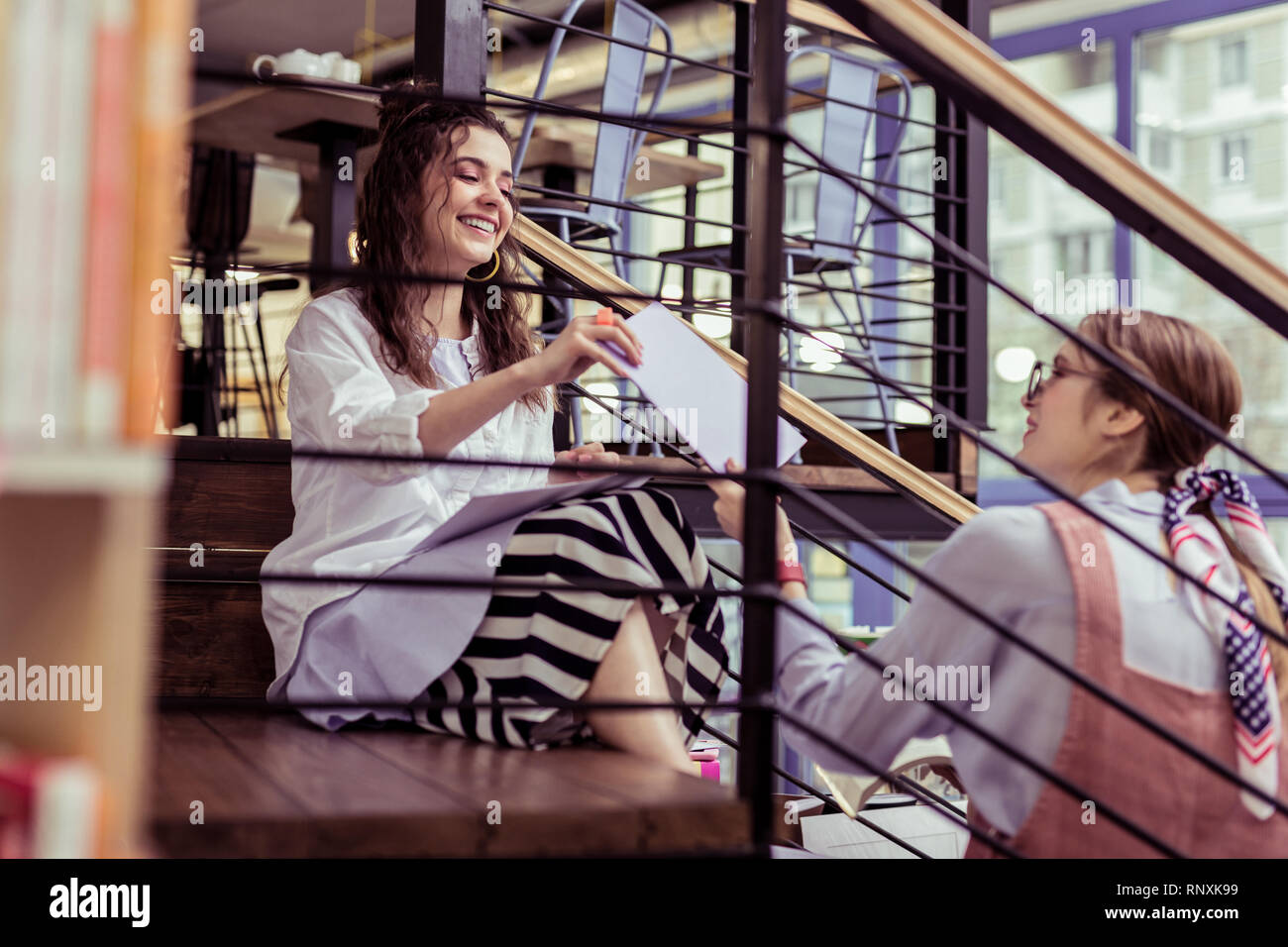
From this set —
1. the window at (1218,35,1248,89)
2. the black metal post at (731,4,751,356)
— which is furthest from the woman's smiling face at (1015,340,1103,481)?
the window at (1218,35,1248,89)

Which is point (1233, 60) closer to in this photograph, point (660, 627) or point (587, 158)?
point (587, 158)

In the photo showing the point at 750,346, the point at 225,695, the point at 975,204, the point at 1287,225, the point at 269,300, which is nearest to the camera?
the point at 750,346

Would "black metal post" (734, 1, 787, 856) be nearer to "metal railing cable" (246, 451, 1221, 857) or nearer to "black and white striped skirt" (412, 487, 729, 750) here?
"metal railing cable" (246, 451, 1221, 857)

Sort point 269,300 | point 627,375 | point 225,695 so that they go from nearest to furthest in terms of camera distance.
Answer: point 627,375
point 225,695
point 269,300

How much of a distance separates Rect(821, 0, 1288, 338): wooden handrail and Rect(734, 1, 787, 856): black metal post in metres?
0.17

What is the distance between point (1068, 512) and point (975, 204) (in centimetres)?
205

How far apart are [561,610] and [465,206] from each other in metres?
0.70

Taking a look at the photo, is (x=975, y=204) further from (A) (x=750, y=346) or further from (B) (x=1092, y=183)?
(A) (x=750, y=346)

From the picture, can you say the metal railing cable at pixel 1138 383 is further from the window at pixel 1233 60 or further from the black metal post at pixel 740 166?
the window at pixel 1233 60

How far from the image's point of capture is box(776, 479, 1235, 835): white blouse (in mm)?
1298

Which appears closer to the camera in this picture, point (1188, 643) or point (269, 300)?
point (1188, 643)

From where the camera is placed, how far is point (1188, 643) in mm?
1308
